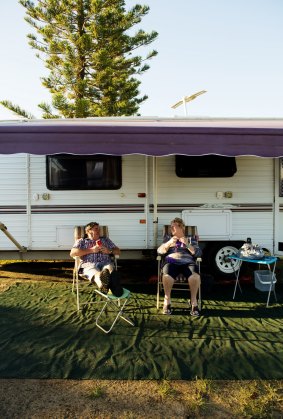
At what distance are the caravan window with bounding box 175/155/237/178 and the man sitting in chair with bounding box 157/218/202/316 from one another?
3.47 ft

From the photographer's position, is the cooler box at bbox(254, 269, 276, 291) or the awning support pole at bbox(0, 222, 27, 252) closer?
the awning support pole at bbox(0, 222, 27, 252)

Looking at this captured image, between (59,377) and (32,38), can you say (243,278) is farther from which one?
(32,38)

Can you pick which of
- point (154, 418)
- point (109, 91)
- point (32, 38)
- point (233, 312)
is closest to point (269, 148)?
point (233, 312)

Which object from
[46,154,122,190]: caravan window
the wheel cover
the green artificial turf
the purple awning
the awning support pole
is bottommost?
the green artificial turf

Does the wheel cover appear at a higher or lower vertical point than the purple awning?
lower

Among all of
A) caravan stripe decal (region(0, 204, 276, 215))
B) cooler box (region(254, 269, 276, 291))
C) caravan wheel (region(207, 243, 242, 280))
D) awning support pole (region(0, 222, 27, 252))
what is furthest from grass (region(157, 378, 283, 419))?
awning support pole (region(0, 222, 27, 252))

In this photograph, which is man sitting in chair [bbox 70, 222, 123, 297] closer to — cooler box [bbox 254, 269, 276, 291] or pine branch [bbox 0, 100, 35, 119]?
cooler box [bbox 254, 269, 276, 291]

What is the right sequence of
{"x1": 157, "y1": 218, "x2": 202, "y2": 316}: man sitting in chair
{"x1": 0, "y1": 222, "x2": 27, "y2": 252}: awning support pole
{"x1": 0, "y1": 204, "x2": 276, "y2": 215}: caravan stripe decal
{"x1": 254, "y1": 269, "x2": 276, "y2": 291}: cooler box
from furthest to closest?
{"x1": 0, "y1": 204, "x2": 276, "y2": 215}: caravan stripe decal → {"x1": 254, "y1": 269, "x2": 276, "y2": 291}: cooler box → {"x1": 0, "y1": 222, "x2": 27, "y2": 252}: awning support pole → {"x1": 157, "y1": 218, "x2": 202, "y2": 316}: man sitting in chair

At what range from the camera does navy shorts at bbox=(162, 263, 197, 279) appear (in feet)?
15.2

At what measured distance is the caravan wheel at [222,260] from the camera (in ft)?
18.9

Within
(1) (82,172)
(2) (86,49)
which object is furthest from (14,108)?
(1) (82,172)

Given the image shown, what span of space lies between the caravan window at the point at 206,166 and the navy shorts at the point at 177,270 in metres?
1.51

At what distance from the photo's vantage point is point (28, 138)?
14.3ft

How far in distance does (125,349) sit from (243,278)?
2.80 meters
